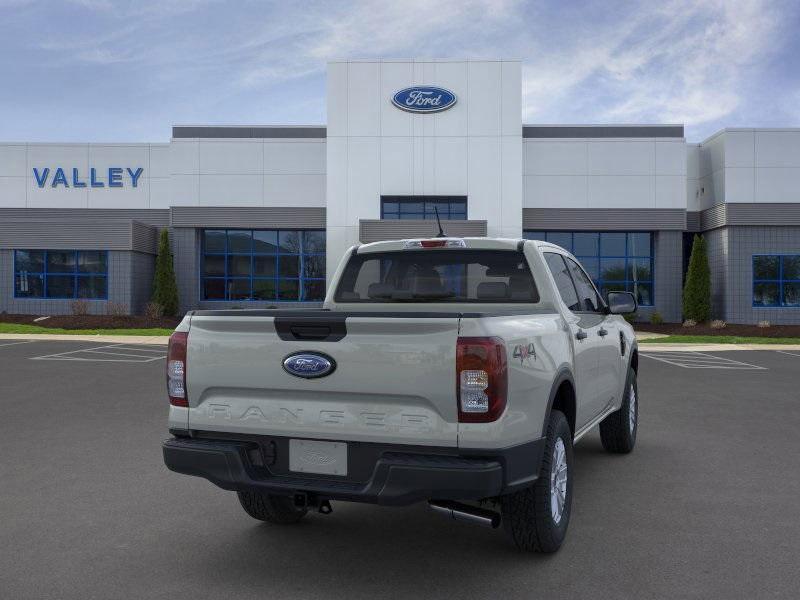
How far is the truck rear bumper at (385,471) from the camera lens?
139 inches

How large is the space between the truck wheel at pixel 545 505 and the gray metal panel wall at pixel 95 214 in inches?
1190

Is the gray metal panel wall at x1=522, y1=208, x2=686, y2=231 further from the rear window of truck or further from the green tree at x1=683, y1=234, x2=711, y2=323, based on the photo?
the rear window of truck

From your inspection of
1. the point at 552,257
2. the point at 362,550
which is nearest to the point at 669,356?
the point at 552,257

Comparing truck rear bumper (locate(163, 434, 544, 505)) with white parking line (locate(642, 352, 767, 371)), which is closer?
truck rear bumper (locate(163, 434, 544, 505))

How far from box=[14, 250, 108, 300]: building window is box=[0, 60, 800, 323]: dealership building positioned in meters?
0.06

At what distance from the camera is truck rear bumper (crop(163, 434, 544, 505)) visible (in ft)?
11.5

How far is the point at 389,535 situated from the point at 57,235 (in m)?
29.0

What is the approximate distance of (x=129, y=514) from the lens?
5082mm

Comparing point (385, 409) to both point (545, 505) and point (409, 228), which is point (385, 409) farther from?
point (409, 228)

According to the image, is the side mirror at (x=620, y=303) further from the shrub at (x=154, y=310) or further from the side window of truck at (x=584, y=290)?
the shrub at (x=154, y=310)

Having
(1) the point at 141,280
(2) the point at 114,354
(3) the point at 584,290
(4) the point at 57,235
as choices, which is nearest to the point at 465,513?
(3) the point at 584,290

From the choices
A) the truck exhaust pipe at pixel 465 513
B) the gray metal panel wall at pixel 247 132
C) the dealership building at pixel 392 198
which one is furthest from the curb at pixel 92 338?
the truck exhaust pipe at pixel 465 513

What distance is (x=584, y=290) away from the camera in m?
6.06

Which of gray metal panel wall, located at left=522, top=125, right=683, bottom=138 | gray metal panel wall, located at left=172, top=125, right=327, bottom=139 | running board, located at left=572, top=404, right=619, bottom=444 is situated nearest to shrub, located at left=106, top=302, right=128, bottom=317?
gray metal panel wall, located at left=172, top=125, right=327, bottom=139
